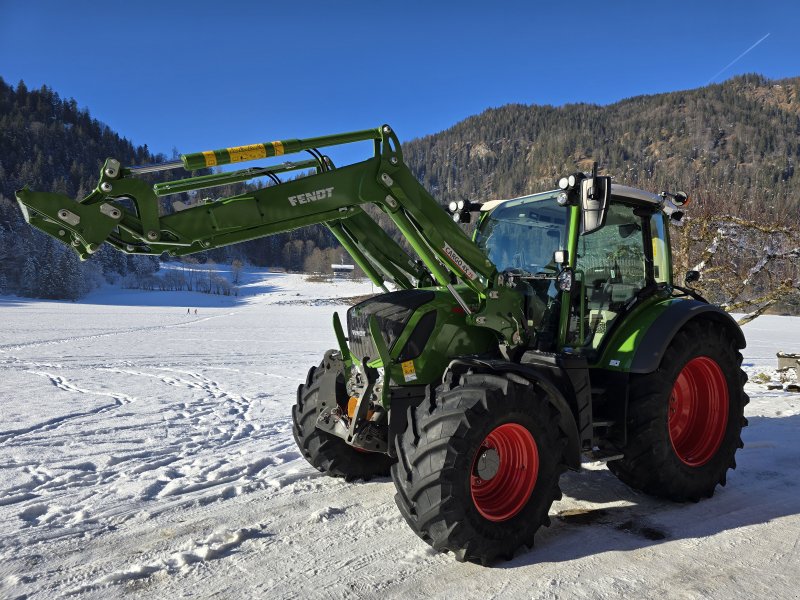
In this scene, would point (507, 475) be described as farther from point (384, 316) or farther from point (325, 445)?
point (325, 445)

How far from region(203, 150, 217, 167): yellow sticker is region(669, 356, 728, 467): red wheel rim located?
3.98m

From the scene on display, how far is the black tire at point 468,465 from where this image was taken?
3.15 meters

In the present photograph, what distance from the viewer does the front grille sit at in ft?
13.0

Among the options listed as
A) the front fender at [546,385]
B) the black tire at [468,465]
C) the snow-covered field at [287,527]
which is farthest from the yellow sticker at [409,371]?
the snow-covered field at [287,527]

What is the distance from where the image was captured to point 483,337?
4203 millimetres

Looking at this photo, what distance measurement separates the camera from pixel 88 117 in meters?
166

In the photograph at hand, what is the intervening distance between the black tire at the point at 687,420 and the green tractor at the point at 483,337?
0.02m

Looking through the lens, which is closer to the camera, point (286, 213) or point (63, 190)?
point (286, 213)

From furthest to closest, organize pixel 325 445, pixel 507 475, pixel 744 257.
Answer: pixel 744 257 → pixel 325 445 → pixel 507 475

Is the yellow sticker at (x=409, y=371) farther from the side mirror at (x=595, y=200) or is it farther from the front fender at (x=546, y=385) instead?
the side mirror at (x=595, y=200)

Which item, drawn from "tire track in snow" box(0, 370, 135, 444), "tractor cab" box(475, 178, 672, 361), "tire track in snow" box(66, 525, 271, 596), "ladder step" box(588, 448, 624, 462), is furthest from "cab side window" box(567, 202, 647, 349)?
"tire track in snow" box(0, 370, 135, 444)

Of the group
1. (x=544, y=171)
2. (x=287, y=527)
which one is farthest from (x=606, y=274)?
(x=544, y=171)

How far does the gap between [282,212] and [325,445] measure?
204 centimetres

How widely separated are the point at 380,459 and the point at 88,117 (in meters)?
193
